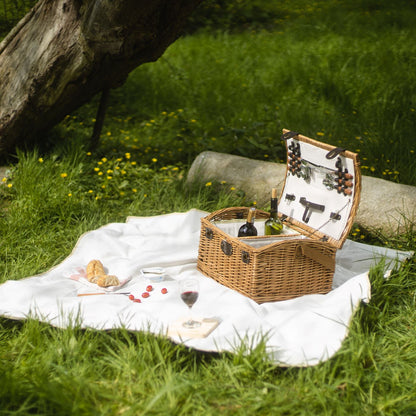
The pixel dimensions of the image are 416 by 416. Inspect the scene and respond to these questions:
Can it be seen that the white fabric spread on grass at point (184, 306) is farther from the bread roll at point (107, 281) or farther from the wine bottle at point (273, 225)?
the wine bottle at point (273, 225)

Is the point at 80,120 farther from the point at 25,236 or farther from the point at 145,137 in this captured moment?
the point at 25,236

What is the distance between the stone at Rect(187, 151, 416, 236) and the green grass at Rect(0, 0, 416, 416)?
0.34 ft

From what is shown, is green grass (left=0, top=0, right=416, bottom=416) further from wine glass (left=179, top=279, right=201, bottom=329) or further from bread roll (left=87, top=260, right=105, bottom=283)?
bread roll (left=87, top=260, right=105, bottom=283)

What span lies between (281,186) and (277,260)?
1649 mm

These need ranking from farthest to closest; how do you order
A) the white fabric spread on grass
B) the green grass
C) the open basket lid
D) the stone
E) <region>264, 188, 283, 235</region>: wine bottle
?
the stone → <region>264, 188, 283, 235</region>: wine bottle → the open basket lid → the white fabric spread on grass → the green grass

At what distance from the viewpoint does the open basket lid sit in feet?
10.8

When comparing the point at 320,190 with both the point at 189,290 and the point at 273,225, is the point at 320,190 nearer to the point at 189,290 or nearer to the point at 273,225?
the point at 273,225

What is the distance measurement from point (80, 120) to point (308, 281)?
4276 millimetres

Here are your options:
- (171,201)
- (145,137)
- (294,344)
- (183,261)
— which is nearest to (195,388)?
(294,344)

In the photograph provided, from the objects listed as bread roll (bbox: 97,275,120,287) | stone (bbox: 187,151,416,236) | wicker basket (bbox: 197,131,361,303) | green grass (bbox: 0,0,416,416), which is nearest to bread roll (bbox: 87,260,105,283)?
bread roll (bbox: 97,275,120,287)

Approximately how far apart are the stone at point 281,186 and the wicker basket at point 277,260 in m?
1.01

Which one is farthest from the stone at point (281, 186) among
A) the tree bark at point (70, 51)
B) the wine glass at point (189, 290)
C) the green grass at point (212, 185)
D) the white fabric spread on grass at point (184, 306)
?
the wine glass at point (189, 290)

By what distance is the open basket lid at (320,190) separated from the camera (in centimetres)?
329

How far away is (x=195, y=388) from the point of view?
238 cm
